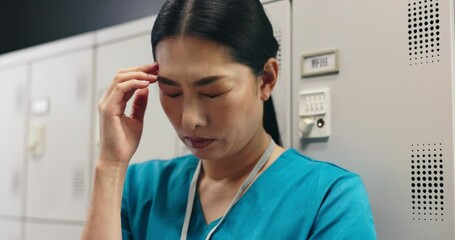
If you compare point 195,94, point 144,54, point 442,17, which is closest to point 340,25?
point 442,17

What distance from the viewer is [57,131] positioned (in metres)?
Result: 2.29

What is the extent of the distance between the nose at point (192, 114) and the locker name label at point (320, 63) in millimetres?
509

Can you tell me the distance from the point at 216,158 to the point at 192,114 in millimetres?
156

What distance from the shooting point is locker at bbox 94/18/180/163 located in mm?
1913

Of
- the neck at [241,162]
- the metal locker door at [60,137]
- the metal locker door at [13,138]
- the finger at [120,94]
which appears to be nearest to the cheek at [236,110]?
the neck at [241,162]

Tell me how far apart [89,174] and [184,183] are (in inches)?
34.7

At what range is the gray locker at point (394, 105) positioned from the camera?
4.23 ft

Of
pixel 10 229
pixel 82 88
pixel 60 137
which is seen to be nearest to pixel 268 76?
pixel 82 88

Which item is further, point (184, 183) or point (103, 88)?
point (103, 88)

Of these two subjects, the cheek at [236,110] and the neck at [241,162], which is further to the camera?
the neck at [241,162]

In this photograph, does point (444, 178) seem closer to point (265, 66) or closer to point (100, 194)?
point (265, 66)

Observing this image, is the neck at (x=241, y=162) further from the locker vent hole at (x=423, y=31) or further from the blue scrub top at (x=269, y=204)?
the locker vent hole at (x=423, y=31)

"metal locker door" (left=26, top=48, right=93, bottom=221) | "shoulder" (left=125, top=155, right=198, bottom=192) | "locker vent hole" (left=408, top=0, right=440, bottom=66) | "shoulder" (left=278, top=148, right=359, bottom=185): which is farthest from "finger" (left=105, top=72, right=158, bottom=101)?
"metal locker door" (left=26, top=48, right=93, bottom=221)

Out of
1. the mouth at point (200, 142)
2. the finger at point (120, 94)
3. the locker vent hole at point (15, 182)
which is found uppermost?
the finger at point (120, 94)
